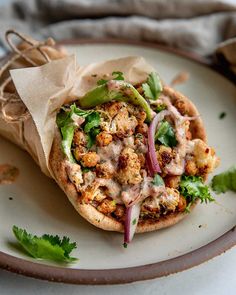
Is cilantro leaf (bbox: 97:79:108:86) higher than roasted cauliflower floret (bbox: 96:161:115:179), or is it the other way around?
cilantro leaf (bbox: 97:79:108:86)

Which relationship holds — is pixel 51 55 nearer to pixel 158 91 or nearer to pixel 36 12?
pixel 158 91

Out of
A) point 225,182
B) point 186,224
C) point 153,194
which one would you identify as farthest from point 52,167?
point 225,182

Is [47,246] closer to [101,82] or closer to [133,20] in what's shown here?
[101,82]

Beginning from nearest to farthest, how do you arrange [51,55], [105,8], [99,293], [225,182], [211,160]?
[99,293], [211,160], [225,182], [51,55], [105,8]

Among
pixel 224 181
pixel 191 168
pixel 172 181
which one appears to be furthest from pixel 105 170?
pixel 224 181

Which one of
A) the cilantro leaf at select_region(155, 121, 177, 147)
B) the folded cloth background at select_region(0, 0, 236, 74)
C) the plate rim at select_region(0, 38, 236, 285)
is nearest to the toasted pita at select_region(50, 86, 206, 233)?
the plate rim at select_region(0, 38, 236, 285)

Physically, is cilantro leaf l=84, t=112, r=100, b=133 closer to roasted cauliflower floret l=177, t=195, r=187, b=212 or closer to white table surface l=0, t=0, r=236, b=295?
roasted cauliflower floret l=177, t=195, r=187, b=212
